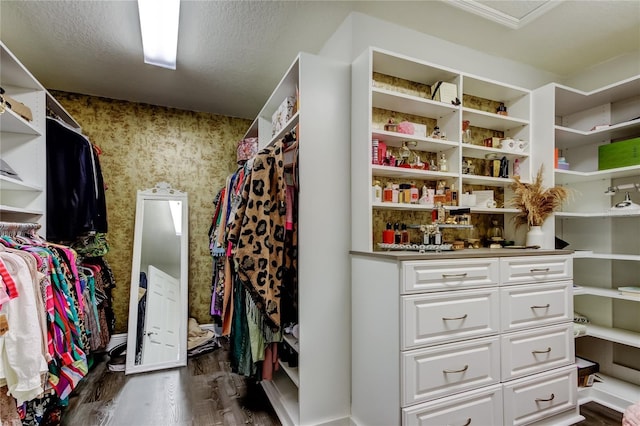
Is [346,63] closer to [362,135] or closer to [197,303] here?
[362,135]

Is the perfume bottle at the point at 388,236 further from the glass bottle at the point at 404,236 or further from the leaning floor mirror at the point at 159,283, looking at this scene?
the leaning floor mirror at the point at 159,283

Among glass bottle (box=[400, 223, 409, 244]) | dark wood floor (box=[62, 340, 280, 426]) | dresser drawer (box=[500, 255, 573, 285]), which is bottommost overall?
dark wood floor (box=[62, 340, 280, 426])

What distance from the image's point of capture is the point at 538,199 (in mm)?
2344

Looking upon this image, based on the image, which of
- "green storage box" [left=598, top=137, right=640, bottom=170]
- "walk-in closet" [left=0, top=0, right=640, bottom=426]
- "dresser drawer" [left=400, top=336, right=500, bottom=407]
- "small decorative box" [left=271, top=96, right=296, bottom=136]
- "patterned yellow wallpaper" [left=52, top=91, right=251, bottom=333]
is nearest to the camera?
"dresser drawer" [left=400, top=336, right=500, bottom=407]

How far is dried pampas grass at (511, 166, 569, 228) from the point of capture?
2.31 m

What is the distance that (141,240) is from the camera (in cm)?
312

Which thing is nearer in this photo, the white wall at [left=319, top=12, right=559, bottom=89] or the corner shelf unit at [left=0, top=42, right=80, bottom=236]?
the corner shelf unit at [left=0, top=42, right=80, bottom=236]

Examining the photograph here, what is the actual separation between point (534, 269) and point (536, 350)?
0.48 m

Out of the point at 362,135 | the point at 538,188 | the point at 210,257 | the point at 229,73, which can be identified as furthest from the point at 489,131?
the point at 210,257

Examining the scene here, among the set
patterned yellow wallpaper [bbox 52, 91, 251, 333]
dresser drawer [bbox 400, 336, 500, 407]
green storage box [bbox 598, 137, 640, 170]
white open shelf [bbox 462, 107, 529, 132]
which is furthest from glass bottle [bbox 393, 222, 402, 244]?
patterned yellow wallpaper [bbox 52, 91, 251, 333]

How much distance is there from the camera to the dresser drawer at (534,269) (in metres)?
1.79

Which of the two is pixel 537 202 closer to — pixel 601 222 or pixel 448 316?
pixel 601 222


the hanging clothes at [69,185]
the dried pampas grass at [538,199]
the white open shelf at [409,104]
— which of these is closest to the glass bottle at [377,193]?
the white open shelf at [409,104]

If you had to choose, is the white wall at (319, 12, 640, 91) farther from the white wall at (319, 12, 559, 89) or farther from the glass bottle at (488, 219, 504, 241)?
the glass bottle at (488, 219, 504, 241)
